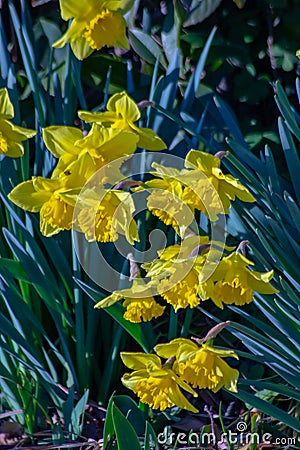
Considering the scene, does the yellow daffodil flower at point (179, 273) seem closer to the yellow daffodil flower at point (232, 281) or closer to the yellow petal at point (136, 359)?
the yellow daffodil flower at point (232, 281)

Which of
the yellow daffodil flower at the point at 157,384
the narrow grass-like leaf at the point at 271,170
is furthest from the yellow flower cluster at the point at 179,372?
the narrow grass-like leaf at the point at 271,170

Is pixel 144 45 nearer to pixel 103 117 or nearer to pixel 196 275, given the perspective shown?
pixel 103 117

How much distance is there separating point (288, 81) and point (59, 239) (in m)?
0.87

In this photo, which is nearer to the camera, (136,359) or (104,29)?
(136,359)

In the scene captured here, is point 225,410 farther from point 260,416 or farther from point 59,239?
point 59,239

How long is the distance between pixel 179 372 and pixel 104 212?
0.29m

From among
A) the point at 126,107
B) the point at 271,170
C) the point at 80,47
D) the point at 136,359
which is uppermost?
the point at 80,47

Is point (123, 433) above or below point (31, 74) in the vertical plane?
below

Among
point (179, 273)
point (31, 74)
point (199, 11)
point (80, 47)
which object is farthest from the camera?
point (199, 11)

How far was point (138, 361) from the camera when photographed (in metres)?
1.13

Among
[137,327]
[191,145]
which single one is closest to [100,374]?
[137,327]

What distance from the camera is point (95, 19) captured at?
124 cm

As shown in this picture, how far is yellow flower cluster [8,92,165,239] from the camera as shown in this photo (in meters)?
1.04

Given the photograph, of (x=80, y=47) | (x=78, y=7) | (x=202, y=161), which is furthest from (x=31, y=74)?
(x=202, y=161)
